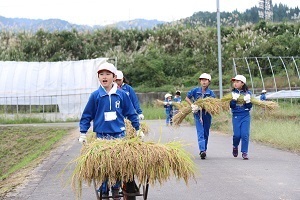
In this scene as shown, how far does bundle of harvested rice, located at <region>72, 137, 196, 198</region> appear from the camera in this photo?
6.83 meters

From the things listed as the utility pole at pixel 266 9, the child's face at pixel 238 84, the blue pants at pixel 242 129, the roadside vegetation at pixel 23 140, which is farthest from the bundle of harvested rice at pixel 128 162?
the utility pole at pixel 266 9

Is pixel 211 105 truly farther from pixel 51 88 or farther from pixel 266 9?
pixel 266 9

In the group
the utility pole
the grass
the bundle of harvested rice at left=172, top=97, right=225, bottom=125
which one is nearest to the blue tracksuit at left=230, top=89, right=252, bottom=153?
the bundle of harvested rice at left=172, top=97, right=225, bottom=125

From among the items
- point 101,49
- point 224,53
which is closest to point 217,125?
point 224,53

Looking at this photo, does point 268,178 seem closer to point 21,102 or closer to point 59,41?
point 21,102

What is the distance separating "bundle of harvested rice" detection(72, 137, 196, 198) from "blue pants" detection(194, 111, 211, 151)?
247 inches

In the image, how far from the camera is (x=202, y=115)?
45.0 ft

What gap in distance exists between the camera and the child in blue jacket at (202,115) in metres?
13.4

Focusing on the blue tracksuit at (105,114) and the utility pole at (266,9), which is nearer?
the blue tracksuit at (105,114)

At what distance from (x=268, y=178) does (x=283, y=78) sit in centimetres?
3046

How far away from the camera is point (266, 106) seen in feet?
47.9

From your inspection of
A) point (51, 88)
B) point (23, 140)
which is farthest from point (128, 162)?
point (51, 88)

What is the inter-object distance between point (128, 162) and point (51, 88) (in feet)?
94.3

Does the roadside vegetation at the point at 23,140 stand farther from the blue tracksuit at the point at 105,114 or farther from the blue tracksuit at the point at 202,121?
the blue tracksuit at the point at 105,114
